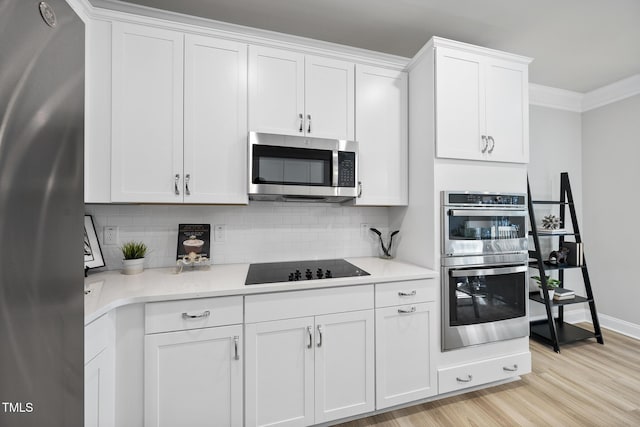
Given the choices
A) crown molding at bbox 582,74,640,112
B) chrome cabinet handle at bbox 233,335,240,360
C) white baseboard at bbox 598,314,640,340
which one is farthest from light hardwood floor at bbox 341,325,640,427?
crown molding at bbox 582,74,640,112

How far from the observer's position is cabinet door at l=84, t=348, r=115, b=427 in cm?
116

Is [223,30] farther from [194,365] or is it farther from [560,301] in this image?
[560,301]

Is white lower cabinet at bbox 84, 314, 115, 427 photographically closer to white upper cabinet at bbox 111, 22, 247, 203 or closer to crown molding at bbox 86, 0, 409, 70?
white upper cabinet at bbox 111, 22, 247, 203

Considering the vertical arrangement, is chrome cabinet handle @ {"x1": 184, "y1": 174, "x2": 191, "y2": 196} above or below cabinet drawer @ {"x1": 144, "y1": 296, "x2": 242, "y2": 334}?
above

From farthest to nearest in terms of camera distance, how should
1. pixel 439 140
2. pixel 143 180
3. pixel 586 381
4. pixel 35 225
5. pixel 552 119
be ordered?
pixel 552 119
pixel 586 381
pixel 439 140
pixel 143 180
pixel 35 225

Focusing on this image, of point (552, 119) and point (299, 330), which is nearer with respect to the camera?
point (299, 330)

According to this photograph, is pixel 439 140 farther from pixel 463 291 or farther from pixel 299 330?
pixel 299 330

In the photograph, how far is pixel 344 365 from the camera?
1.71 meters

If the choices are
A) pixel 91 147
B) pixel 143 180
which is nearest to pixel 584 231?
pixel 143 180

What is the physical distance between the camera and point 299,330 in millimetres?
1620

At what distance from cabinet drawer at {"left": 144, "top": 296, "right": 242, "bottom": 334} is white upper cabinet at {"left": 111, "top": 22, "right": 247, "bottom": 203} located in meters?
0.65

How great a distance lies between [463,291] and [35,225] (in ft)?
7.12

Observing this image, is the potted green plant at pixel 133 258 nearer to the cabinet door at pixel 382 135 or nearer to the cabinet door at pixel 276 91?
the cabinet door at pixel 276 91

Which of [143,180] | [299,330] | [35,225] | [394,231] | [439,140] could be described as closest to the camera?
[35,225]
